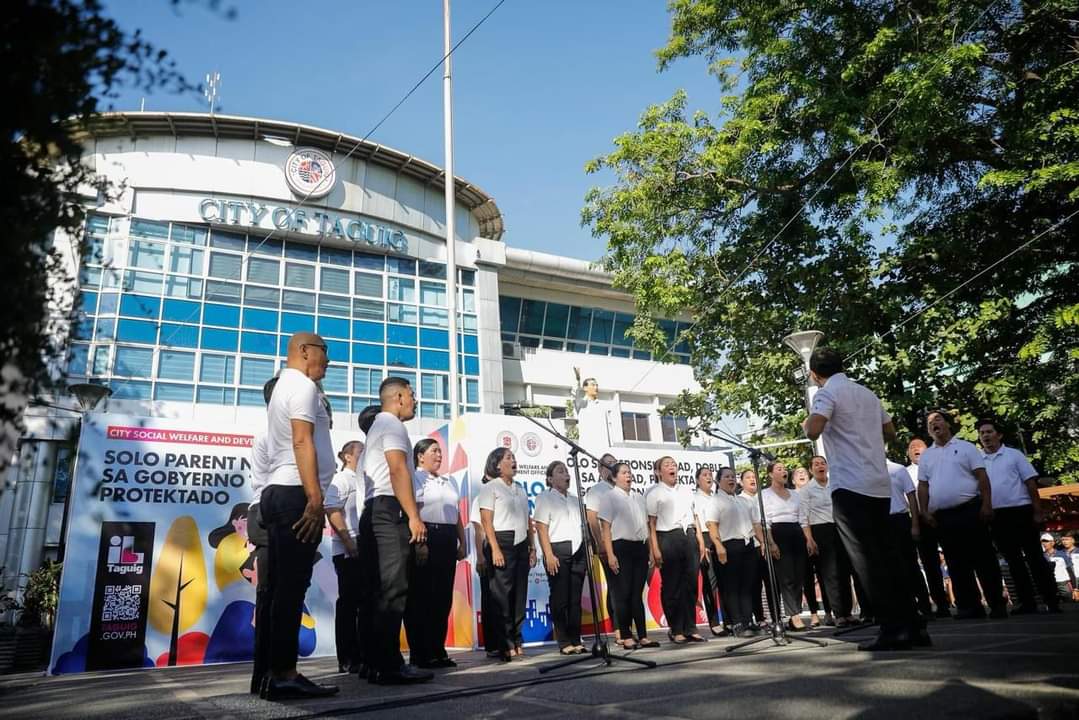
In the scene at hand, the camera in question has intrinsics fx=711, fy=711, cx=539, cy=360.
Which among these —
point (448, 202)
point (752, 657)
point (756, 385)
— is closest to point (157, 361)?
Result: point (448, 202)

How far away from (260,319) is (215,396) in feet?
8.33

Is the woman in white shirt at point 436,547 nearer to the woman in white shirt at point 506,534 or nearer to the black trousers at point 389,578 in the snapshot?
the woman in white shirt at point 506,534

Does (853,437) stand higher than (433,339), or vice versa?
(433,339)

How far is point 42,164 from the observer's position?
1.45 metres

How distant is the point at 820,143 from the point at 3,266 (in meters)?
12.1

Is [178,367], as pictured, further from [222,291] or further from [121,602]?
[121,602]

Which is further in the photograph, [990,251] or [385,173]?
[385,173]

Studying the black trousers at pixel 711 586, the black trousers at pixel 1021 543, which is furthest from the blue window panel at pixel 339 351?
the black trousers at pixel 1021 543

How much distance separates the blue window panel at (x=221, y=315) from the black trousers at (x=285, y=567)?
1808 cm

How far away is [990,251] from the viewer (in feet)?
35.7

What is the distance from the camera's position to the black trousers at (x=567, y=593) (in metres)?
6.07

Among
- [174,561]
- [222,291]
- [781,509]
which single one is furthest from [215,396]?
[781,509]

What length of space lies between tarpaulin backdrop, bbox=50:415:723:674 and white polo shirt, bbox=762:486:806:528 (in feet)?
9.32

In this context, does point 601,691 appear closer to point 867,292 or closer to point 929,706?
point 929,706
